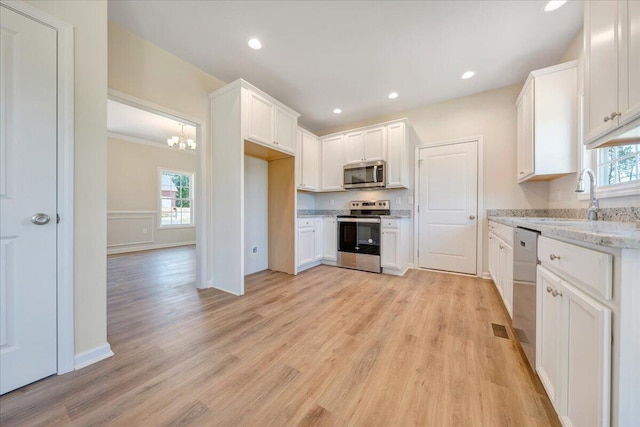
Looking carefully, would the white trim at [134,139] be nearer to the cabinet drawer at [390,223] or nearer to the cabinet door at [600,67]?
the cabinet drawer at [390,223]

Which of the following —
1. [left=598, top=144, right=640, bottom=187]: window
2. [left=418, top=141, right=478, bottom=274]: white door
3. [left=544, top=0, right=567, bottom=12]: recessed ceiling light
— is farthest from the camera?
[left=418, top=141, right=478, bottom=274]: white door

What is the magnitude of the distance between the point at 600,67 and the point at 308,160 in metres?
3.34

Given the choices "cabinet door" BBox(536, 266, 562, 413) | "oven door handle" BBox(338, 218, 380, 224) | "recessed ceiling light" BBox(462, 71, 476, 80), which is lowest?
"cabinet door" BBox(536, 266, 562, 413)

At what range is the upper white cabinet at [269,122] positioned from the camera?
9.00 ft

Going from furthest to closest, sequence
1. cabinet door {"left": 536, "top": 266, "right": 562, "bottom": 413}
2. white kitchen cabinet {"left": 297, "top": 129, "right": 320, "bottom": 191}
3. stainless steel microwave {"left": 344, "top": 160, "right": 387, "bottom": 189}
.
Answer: white kitchen cabinet {"left": 297, "top": 129, "right": 320, "bottom": 191} < stainless steel microwave {"left": 344, "top": 160, "right": 387, "bottom": 189} < cabinet door {"left": 536, "top": 266, "right": 562, "bottom": 413}

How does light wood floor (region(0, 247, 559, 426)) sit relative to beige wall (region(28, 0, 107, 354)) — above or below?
below

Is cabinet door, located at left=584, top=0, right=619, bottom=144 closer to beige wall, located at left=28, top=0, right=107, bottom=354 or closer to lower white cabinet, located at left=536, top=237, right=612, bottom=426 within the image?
lower white cabinet, located at left=536, top=237, right=612, bottom=426

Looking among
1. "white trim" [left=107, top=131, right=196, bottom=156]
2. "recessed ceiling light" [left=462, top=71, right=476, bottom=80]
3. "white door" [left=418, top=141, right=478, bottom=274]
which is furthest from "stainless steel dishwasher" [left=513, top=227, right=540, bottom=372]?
"white trim" [left=107, top=131, right=196, bottom=156]

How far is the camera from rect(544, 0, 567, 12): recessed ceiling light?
1829 millimetres

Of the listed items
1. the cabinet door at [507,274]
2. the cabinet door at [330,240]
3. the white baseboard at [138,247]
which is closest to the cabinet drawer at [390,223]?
the cabinet door at [330,240]

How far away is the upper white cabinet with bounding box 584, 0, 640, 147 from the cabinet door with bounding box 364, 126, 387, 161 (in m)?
2.36

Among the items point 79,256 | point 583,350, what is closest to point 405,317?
point 583,350

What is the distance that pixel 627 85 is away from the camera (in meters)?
1.10

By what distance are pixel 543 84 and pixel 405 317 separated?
272cm
